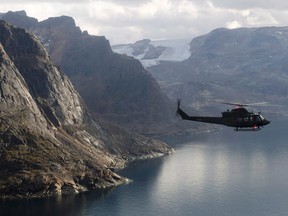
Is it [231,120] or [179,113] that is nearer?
[231,120]

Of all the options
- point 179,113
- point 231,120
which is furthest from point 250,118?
point 179,113

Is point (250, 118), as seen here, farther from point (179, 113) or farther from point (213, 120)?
point (179, 113)

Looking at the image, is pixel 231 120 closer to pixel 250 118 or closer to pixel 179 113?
pixel 250 118

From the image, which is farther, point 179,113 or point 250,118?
point 179,113

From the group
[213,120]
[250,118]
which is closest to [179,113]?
[213,120]
